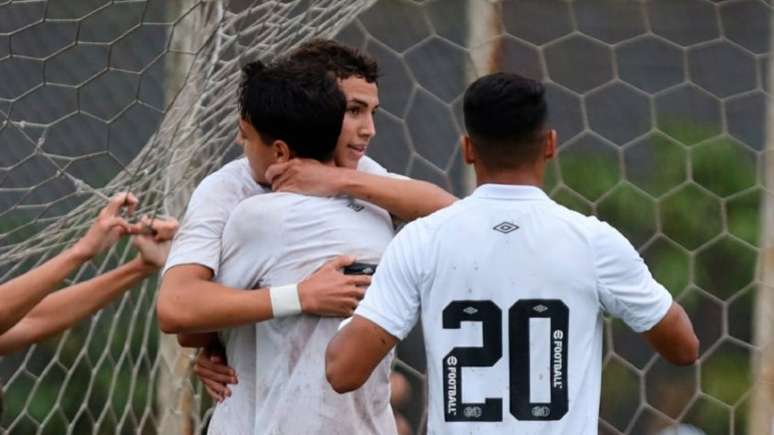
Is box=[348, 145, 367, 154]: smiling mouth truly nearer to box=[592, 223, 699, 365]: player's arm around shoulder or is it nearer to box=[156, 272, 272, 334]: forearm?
box=[156, 272, 272, 334]: forearm

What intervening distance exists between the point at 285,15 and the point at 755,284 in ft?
4.71

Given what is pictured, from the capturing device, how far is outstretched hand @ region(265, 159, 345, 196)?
330 centimetres

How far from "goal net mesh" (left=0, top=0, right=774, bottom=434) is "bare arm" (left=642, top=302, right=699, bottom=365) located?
1.94 meters

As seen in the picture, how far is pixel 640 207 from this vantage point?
5203 millimetres

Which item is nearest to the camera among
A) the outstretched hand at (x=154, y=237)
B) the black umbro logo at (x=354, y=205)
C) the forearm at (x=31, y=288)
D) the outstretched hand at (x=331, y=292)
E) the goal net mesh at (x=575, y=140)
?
the outstretched hand at (x=331, y=292)

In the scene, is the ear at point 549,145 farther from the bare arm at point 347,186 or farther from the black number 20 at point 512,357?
the bare arm at point 347,186

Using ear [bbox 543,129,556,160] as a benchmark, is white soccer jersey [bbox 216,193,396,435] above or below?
below

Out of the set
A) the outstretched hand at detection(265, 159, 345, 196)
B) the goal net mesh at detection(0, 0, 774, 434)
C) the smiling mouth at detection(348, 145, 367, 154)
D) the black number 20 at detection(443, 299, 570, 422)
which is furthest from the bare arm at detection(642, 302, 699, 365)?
the goal net mesh at detection(0, 0, 774, 434)

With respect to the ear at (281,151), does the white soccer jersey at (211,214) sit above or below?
below

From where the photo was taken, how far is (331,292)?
127 inches

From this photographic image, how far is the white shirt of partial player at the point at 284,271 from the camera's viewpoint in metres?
3.26

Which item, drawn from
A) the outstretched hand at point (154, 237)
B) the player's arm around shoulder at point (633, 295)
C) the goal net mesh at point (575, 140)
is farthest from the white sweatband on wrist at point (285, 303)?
the goal net mesh at point (575, 140)

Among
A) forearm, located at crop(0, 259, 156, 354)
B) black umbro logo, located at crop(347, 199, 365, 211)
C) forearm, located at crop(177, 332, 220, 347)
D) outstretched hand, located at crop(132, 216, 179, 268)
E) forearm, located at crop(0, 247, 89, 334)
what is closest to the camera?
black umbro logo, located at crop(347, 199, 365, 211)

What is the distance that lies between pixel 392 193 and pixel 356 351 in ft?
1.51
